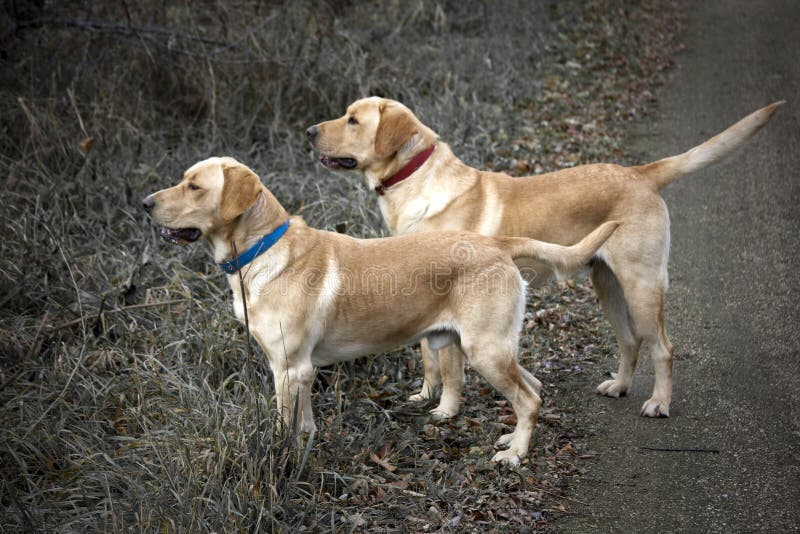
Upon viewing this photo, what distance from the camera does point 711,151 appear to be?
5148 millimetres

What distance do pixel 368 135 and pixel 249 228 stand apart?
1410 mm

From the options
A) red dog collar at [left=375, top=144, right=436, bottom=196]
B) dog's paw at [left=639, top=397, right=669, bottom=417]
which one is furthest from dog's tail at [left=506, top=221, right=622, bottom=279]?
dog's paw at [left=639, top=397, right=669, bottom=417]

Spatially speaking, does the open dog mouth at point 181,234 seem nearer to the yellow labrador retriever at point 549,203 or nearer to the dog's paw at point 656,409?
the yellow labrador retriever at point 549,203

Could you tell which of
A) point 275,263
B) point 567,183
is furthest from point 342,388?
point 567,183

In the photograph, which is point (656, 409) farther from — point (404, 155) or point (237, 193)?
point (237, 193)

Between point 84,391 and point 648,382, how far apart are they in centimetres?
383

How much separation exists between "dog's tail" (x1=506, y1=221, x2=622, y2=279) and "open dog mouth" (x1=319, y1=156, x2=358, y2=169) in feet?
4.82

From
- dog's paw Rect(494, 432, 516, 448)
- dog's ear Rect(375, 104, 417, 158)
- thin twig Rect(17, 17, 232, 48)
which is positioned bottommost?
dog's paw Rect(494, 432, 516, 448)

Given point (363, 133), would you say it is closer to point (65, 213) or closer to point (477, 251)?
point (477, 251)

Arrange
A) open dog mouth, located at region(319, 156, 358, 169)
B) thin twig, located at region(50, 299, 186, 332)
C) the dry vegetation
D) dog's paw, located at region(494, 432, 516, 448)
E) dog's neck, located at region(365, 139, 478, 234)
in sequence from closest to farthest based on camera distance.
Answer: the dry vegetation < dog's paw, located at region(494, 432, 516, 448) < thin twig, located at region(50, 299, 186, 332) < dog's neck, located at region(365, 139, 478, 234) < open dog mouth, located at region(319, 156, 358, 169)

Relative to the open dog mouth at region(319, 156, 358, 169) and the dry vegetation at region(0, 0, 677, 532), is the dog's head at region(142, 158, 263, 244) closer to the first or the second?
the dry vegetation at region(0, 0, 677, 532)

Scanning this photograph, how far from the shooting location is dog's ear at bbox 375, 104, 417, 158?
5.38 metres

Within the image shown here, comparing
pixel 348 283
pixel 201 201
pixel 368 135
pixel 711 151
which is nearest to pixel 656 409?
pixel 711 151

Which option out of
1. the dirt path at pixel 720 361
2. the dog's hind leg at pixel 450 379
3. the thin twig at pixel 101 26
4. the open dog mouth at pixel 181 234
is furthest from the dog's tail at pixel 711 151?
the thin twig at pixel 101 26
